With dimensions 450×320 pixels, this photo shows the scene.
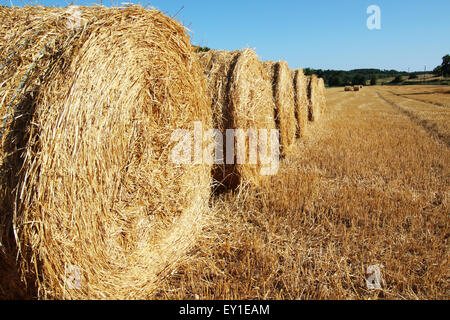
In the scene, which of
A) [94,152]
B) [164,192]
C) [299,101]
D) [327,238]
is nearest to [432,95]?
[299,101]

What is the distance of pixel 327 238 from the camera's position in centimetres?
329

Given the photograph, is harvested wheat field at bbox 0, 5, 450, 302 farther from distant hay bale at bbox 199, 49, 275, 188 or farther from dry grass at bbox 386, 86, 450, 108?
dry grass at bbox 386, 86, 450, 108

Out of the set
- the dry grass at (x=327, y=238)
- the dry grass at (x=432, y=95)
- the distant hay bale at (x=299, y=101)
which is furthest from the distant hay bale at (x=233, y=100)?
the dry grass at (x=432, y=95)

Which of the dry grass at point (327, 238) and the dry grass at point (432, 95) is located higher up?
the dry grass at point (432, 95)

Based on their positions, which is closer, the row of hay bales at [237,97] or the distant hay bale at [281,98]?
the row of hay bales at [237,97]

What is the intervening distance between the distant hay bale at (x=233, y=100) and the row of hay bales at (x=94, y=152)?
539 millimetres

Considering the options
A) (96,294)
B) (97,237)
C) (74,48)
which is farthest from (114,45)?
(96,294)

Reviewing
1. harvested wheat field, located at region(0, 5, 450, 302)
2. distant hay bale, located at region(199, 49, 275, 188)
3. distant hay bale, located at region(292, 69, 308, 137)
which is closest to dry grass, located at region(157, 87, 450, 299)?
harvested wheat field, located at region(0, 5, 450, 302)

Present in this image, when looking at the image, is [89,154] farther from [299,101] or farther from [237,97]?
[299,101]

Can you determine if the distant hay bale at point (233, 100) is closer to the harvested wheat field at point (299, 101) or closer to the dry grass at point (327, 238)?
the dry grass at point (327, 238)

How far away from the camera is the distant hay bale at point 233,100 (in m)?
4.08

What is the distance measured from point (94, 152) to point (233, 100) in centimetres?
233

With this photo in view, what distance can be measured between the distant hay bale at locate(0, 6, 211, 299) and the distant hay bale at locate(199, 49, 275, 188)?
986 mm
